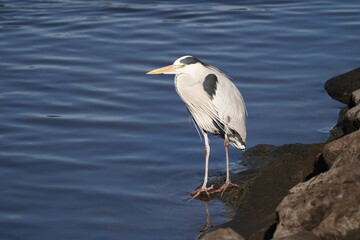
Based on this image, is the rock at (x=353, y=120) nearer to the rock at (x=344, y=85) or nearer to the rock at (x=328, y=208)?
the rock at (x=328, y=208)

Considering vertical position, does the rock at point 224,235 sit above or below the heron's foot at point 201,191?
above

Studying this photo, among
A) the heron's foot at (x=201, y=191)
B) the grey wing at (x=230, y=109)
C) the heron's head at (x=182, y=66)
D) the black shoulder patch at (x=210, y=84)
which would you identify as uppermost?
the heron's head at (x=182, y=66)

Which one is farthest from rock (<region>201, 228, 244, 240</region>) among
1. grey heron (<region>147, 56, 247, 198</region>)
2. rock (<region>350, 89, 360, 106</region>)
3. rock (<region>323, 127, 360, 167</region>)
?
rock (<region>350, 89, 360, 106</region>)

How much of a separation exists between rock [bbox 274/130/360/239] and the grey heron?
259cm

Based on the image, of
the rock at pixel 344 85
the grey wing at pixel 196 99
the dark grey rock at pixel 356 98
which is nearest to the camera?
the dark grey rock at pixel 356 98

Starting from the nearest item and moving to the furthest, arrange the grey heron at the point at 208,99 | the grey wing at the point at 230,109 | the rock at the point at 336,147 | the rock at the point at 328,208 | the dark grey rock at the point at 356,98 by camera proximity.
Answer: the rock at the point at 328,208, the rock at the point at 336,147, the dark grey rock at the point at 356,98, the grey heron at the point at 208,99, the grey wing at the point at 230,109

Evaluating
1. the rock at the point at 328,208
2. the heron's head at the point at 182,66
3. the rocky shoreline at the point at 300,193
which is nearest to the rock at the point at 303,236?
the rocky shoreline at the point at 300,193

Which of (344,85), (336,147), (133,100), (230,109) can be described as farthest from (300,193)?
(133,100)

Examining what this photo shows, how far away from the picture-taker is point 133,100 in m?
10.8

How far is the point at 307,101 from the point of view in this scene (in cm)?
1062

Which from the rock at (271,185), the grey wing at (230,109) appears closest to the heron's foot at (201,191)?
the rock at (271,185)

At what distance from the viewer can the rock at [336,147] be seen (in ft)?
18.3

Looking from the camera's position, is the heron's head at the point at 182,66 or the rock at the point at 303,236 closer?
the rock at the point at 303,236

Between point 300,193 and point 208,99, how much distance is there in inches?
115
